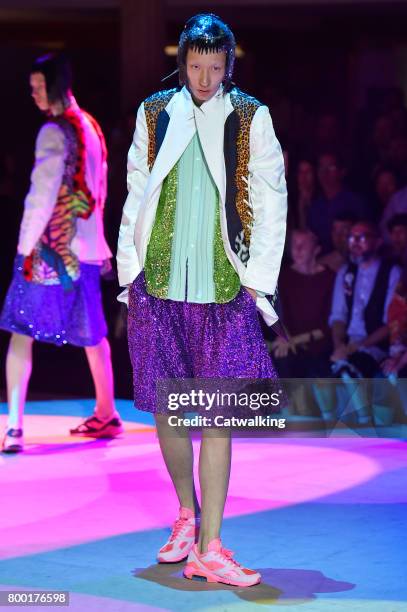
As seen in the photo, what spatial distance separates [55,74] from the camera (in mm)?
5457

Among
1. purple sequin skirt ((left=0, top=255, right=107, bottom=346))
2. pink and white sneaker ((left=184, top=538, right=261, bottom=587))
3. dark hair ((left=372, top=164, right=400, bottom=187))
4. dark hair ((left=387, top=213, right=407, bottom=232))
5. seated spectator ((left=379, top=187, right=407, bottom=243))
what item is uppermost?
dark hair ((left=372, top=164, right=400, bottom=187))

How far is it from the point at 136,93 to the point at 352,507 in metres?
3.89

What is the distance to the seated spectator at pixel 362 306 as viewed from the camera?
628 cm

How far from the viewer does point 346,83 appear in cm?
817

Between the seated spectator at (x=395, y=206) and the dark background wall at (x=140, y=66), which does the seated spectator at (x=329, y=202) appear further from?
the dark background wall at (x=140, y=66)

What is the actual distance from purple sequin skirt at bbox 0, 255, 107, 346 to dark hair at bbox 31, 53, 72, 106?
669 mm

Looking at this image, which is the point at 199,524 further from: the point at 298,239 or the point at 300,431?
the point at 298,239

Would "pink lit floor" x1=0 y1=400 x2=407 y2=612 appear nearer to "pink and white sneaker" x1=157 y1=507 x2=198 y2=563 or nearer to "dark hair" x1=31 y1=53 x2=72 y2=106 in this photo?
"pink and white sneaker" x1=157 y1=507 x2=198 y2=563

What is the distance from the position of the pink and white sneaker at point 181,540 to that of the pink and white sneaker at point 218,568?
140 mm

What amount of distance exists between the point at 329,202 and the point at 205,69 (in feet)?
11.8

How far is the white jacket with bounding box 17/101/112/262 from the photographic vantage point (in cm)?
536

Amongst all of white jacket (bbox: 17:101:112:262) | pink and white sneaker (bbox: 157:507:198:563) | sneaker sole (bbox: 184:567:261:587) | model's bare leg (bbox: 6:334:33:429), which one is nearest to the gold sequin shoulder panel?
pink and white sneaker (bbox: 157:507:198:563)

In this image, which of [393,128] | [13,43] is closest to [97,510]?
[393,128]

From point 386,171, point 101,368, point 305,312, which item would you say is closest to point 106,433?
point 101,368
